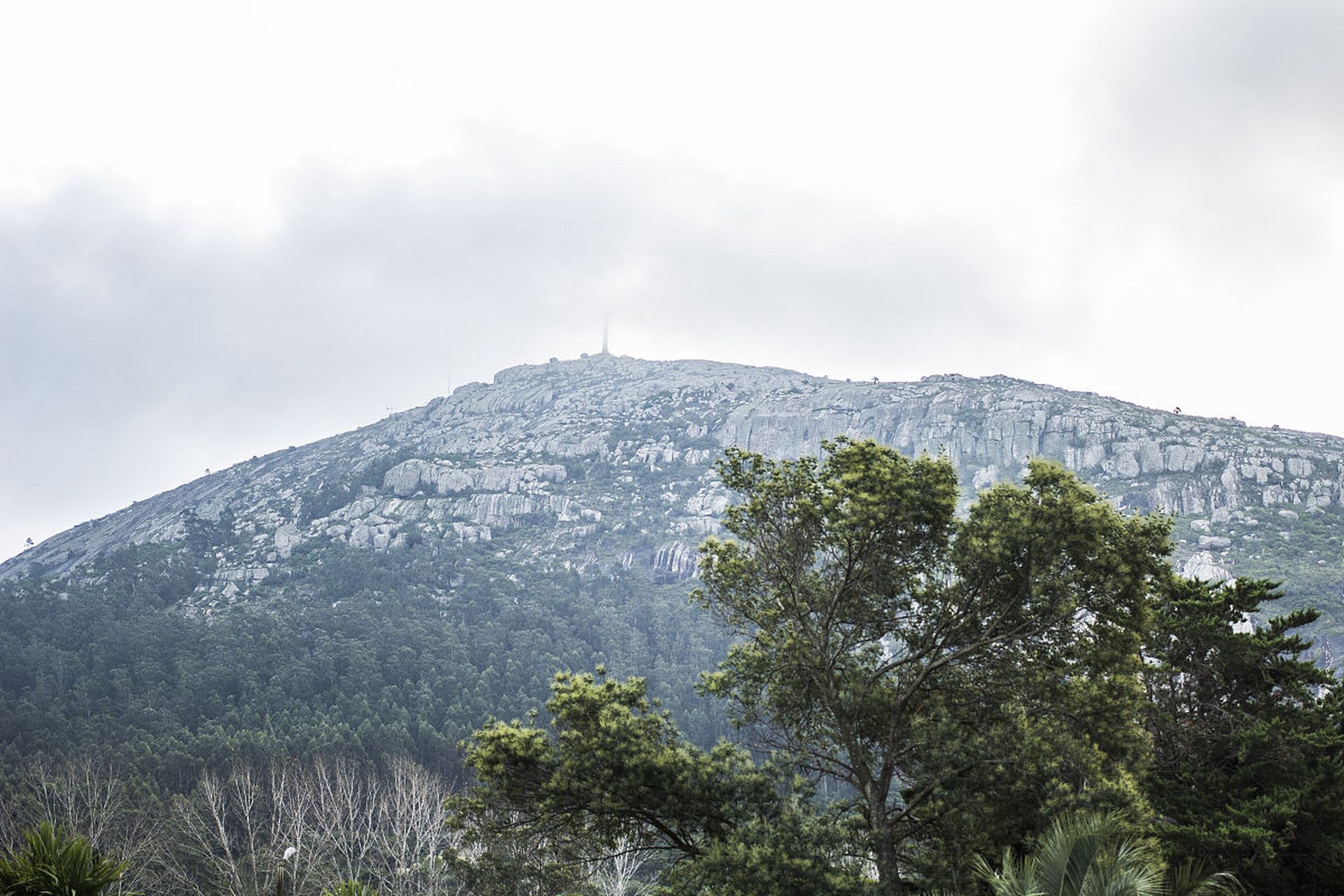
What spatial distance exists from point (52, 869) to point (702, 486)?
17195 centimetres

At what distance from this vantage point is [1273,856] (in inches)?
560

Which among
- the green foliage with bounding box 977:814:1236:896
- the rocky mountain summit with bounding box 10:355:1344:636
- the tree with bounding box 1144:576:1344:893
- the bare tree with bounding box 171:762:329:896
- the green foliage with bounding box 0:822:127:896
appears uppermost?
the rocky mountain summit with bounding box 10:355:1344:636

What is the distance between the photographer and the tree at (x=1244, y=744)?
608 inches

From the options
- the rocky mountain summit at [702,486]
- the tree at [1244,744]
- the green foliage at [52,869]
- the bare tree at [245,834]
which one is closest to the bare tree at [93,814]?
the bare tree at [245,834]

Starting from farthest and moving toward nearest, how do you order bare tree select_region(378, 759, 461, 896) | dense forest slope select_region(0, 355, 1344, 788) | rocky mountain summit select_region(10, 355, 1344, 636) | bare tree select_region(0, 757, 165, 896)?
rocky mountain summit select_region(10, 355, 1344, 636), dense forest slope select_region(0, 355, 1344, 788), bare tree select_region(0, 757, 165, 896), bare tree select_region(378, 759, 461, 896)

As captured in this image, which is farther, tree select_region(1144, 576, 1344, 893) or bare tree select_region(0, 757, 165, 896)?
bare tree select_region(0, 757, 165, 896)

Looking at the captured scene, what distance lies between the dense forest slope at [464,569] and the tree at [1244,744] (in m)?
33.7

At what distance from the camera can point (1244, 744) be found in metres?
16.3

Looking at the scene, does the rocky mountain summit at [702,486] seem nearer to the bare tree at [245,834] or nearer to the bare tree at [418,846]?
the bare tree at [245,834]

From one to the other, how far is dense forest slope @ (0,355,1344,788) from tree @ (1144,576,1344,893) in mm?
33704

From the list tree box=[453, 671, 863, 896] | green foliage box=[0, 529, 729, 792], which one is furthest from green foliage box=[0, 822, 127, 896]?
green foliage box=[0, 529, 729, 792]

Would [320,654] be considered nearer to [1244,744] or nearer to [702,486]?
[1244,744]

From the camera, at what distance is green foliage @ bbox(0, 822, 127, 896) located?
21.7 ft

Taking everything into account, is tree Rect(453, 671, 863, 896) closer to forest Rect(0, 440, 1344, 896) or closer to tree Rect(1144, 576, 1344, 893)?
forest Rect(0, 440, 1344, 896)
